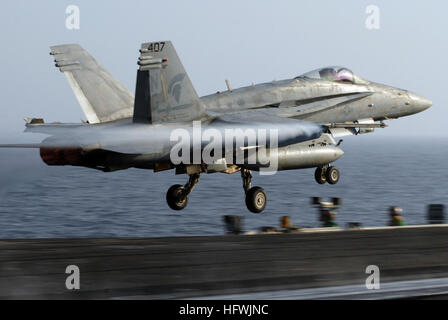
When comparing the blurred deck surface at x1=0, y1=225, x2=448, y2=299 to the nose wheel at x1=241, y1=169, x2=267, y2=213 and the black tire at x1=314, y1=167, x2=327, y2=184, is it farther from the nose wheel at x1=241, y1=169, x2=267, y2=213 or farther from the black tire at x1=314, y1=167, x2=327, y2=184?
the black tire at x1=314, y1=167, x2=327, y2=184

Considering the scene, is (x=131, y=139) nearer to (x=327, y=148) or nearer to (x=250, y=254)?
(x=250, y=254)

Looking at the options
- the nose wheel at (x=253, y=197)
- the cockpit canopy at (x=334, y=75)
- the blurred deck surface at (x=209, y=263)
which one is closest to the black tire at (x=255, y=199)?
the nose wheel at (x=253, y=197)

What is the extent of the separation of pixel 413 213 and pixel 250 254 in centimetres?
4575

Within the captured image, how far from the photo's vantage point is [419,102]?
23.0m

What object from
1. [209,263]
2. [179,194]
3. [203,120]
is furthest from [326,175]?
→ [209,263]

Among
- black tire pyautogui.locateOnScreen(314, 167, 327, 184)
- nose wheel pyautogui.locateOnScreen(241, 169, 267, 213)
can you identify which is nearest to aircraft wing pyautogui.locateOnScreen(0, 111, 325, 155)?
nose wheel pyautogui.locateOnScreen(241, 169, 267, 213)

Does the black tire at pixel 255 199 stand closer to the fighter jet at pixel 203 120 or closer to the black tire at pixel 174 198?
the fighter jet at pixel 203 120

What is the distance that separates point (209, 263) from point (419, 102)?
1339 centimetres

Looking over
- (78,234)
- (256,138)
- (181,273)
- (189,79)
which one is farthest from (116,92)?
(78,234)

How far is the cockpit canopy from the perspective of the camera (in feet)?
70.0

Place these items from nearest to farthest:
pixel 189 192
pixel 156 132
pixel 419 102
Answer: pixel 156 132
pixel 189 192
pixel 419 102

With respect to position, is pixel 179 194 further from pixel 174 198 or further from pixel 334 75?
pixel 334 75

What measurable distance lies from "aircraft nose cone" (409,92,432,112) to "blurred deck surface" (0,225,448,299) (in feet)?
24.6

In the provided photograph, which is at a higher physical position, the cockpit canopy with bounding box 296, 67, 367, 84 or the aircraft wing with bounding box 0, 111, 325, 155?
the cockpit canopy with bounding box 296, 67, 367, 84
